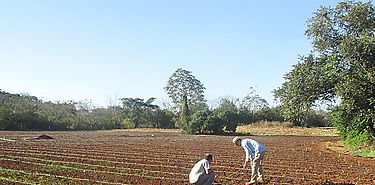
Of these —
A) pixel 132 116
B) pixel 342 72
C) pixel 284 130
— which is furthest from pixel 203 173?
pixel 132 116

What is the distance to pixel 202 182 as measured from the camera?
6.24 metres

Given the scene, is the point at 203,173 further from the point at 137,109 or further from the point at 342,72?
the point at 137,109

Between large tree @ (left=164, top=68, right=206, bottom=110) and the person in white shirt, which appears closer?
the person in white shirt

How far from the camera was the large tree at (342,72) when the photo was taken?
1315 cm

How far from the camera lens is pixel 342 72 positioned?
1386 centimetres

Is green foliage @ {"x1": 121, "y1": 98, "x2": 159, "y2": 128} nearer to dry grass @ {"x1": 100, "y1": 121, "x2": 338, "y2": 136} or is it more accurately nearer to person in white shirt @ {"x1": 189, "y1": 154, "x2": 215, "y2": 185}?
dry grass @ {"x1": 100, "y1": 121, "x2": 338, "y2": 136}

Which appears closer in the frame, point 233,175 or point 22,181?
point 22,181

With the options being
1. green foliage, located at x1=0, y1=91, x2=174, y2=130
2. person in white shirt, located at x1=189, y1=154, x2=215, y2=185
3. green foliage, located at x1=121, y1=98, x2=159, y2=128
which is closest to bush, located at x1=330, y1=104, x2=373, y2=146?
person in white shirt, located at x1=189, y1=154, x2=215, y2=185

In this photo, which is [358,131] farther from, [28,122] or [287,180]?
[28,122]

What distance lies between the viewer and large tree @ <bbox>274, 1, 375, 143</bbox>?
13.1 meters

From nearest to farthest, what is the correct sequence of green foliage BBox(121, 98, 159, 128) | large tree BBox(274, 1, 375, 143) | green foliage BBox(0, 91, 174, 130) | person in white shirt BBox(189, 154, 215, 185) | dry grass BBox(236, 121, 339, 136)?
person in white shirt BBox(189, 154, 215, 185), large tree BBox(274, 1, 375, 143), dry grass BBox(236, 121, 339, 136), green foliage BBox(0, 91, 174, 130), green foliage BBox(121, 98, 159, 128)

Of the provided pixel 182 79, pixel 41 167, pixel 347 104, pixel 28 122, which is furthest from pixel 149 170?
pixel 182 79

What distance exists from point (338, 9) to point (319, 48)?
7.15 ft

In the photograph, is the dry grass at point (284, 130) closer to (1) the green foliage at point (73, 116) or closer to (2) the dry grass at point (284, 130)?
(2) the dry grass at point (284, 130)
